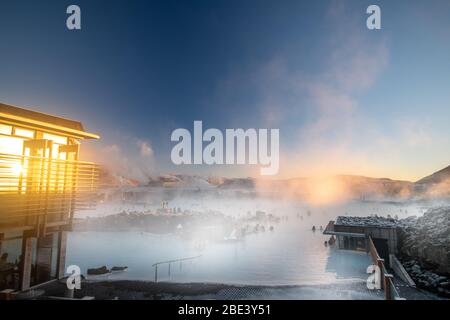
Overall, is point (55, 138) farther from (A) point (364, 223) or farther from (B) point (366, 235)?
(A) point (364, 223)

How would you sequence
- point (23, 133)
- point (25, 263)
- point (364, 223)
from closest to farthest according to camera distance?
point (23, 133) → point (25, 263) → point (364, 223)

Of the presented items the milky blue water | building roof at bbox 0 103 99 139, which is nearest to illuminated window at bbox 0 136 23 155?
building roof at bbox 0 103 99 139

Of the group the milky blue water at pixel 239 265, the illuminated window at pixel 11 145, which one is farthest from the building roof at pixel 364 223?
the illuminated window at pixel 11 145

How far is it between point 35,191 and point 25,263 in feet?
9.23

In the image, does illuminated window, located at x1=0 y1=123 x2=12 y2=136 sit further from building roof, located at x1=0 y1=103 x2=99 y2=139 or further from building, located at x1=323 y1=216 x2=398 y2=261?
building, located at x1=323 y1=216 x2=398 y2=261

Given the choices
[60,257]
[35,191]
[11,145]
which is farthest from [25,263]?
[11,145]

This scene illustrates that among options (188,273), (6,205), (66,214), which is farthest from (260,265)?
(6,205)

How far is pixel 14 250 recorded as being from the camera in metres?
21.8

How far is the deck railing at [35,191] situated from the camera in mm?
8266

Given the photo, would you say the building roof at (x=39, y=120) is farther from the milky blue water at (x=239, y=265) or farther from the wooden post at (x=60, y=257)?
the milky blue water at (x=239, y=265)

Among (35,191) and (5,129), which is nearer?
(5,129)

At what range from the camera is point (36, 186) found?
28.9 feet
